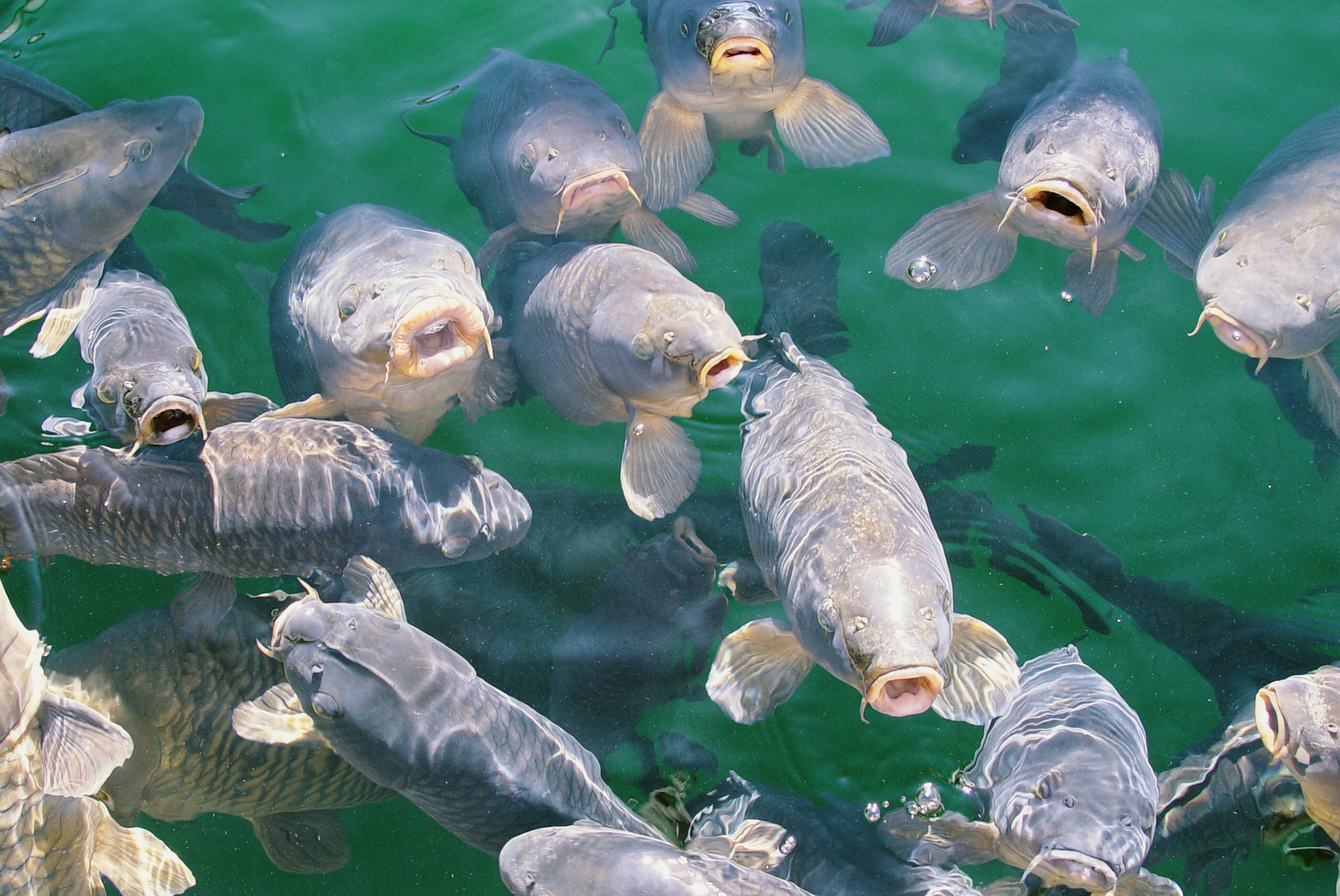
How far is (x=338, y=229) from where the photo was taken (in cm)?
498

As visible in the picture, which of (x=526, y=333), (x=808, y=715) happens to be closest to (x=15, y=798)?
(x=526, y=333)

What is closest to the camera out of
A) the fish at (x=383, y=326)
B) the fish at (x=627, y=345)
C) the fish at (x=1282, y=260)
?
the fish at (x=383, y=326)

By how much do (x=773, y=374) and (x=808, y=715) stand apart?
5.64 ft

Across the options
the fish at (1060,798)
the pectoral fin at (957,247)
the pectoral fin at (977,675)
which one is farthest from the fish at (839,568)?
the pectoral fin at (957,247)

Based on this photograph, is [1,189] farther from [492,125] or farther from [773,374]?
[773,374]

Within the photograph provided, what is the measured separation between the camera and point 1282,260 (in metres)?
4.48

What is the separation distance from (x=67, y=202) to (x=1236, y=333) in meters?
→ 5.77

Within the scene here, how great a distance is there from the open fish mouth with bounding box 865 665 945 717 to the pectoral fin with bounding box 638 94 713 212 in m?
3.07

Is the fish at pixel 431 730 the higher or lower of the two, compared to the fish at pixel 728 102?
lower

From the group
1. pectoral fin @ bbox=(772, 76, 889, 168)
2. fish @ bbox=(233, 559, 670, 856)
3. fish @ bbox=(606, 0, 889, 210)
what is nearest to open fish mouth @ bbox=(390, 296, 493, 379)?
fish @ bbox=(233, 559, 670, 856)

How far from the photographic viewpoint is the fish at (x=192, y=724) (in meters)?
4.43

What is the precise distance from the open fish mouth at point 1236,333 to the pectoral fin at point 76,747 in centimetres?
496

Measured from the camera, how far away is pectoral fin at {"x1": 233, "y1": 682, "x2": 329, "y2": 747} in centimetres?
419

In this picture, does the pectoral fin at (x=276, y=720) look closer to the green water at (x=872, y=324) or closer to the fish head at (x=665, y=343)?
the green water at (x=872, y=324)
